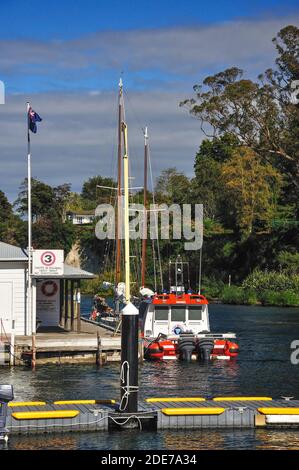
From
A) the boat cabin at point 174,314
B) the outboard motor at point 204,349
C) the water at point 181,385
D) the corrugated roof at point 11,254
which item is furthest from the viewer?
the boat cabin at point 174,314

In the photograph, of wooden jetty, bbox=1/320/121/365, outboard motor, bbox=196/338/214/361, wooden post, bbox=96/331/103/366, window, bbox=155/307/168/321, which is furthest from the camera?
window, bbox=155/307/168/321

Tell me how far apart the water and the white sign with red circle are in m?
4.50

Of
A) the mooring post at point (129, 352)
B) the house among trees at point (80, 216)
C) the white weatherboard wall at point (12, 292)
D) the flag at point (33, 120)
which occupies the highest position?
the house among trees at point (80, 216)

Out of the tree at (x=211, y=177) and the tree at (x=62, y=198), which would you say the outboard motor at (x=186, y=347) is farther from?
the tree at (x=62, y=198)

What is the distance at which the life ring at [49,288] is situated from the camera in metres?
47.9

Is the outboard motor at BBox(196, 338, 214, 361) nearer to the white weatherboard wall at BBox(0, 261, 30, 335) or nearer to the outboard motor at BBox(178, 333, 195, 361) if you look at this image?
the outboard motor at BBox(178, 333, 195, 361)

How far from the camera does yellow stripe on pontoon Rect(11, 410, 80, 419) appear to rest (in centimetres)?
2597

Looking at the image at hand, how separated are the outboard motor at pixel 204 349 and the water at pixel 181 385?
0.57 meters

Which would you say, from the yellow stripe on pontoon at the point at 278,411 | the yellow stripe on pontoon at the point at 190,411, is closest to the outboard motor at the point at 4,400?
the yellow stripe on pontoon at the point at 190,411

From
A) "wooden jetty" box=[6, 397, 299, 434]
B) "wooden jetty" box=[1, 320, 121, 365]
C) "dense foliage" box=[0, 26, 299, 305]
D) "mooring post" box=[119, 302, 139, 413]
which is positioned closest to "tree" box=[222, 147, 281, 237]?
"dense foliage" box=[0, 26, 299, 305]

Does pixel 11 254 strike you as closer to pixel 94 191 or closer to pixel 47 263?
pixel 47 263

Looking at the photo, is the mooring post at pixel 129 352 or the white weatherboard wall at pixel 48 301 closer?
the mooring post at pixel 129 352

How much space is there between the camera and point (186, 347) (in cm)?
4359

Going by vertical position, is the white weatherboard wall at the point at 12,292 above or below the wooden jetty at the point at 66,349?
above
